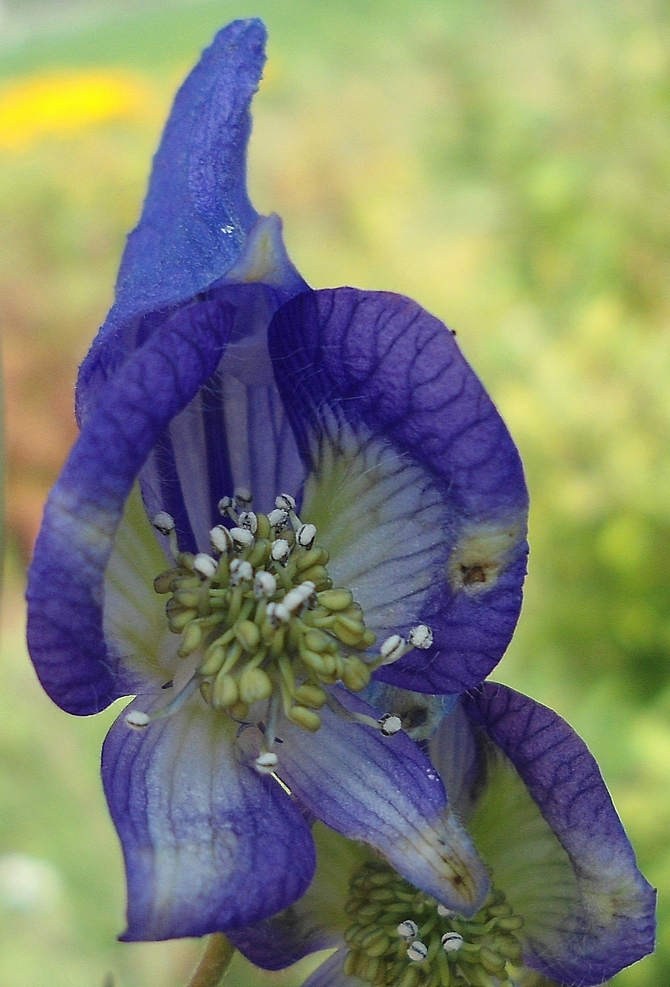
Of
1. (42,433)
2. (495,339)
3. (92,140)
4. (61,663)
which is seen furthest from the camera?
(92,140)

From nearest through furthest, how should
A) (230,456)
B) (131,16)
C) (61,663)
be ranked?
(61,663), (230,456), (131,16)

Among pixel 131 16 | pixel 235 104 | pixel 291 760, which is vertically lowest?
pixel 291 760

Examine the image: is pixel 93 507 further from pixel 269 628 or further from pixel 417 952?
pixel 417 952

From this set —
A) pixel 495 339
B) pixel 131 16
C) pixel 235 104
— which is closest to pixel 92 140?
pixel 131 16

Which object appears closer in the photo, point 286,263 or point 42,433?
point 286,263

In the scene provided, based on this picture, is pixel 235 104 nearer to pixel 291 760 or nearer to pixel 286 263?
pixel 286 263

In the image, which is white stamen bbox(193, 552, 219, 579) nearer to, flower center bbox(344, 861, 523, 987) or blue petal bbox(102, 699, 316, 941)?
blue petal bbox(102, 699, 316, 941)

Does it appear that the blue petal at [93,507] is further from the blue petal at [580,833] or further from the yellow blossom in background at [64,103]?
the yellow blossom in background at [64,103]

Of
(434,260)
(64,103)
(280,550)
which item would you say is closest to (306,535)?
(280,550)
